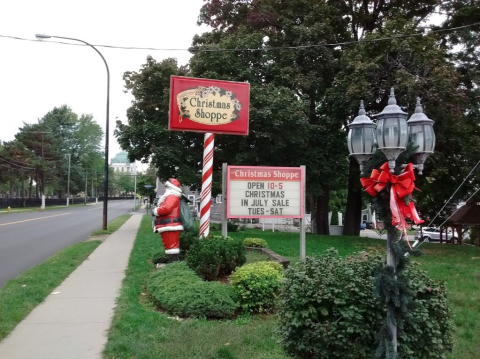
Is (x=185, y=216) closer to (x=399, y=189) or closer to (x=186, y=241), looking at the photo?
(x=186, y=241)

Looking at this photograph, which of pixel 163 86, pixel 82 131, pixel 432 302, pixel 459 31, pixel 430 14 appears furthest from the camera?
pixel 82 131

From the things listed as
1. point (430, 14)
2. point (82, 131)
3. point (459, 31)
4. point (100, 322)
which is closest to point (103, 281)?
point (100, 322)

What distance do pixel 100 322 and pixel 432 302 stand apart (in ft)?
13.3

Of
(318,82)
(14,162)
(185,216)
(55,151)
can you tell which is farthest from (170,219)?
(55,151)

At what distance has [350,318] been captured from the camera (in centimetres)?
394

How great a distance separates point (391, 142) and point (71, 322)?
4564 mm

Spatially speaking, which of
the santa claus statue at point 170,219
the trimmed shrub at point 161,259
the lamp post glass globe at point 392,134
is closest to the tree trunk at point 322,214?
the trimmed shrub at point 161,259

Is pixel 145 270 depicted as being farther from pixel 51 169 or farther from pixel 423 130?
pixel 51 169

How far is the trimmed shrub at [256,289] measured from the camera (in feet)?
20.6

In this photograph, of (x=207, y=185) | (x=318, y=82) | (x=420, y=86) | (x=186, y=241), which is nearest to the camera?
(x=207, y=185)

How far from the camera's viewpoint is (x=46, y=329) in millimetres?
5375

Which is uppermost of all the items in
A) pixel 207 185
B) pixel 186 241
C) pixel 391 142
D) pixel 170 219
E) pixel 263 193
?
pixel 391 142

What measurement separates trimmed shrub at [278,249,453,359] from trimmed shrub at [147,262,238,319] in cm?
188

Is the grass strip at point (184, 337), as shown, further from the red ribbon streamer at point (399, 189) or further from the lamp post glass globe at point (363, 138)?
the lamp post glass globe at point (363, 138)
